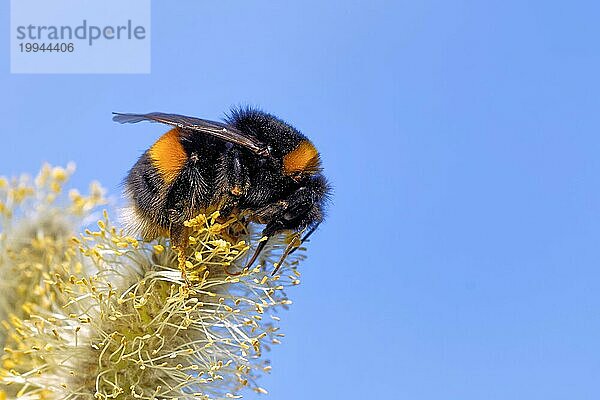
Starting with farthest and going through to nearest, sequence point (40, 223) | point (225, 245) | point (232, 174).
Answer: point (40, 223), point (225, 245), point (232, 174)

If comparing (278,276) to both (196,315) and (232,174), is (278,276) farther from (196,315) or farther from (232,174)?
(232,174)

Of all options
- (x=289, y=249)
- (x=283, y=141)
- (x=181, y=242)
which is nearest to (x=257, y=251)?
(x=289, y=249)

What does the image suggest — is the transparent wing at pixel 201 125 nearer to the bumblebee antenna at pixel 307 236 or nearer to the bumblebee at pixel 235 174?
the bumblebee at pixel 235 174

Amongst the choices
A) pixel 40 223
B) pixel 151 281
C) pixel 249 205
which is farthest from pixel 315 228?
pixel 40 223

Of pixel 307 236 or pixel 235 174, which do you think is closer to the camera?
pixel 235 174

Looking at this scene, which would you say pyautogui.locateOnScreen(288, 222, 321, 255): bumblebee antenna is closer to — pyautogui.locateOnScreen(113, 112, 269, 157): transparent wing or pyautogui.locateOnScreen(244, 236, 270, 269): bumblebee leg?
pyautogui.locateOnScreen(244, 236, 270, 269): bumblebee leg

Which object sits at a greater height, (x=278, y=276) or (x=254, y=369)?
(x=278, y=276)

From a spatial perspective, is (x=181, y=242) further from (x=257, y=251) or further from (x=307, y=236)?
(x=307, y=236)
